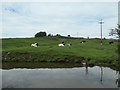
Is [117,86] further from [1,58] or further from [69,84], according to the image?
[1,58]

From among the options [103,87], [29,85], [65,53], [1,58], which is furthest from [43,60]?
[103,87]

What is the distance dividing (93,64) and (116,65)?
4553 millimetres

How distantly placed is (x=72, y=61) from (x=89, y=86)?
20787 millimetres

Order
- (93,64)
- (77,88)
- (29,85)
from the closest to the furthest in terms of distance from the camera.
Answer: (77,88) → (29,85) → (93,64)

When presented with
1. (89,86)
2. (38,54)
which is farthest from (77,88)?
(38,54)

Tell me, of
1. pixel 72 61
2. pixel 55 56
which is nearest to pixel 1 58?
pixel 55 56

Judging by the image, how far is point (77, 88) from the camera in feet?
62.2

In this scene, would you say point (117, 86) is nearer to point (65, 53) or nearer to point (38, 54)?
point (65, 53)

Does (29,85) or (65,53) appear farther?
(65,53)

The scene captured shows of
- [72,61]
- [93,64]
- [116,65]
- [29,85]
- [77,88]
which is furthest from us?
[72,61]

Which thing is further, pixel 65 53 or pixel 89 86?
pixel 65 53

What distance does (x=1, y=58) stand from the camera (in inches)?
1818

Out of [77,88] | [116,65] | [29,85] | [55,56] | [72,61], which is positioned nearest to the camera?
[77,88]

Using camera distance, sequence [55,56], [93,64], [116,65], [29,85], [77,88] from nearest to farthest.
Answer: [77,88] < [29,85] < [116,65] < [93,64] < [55,56]
